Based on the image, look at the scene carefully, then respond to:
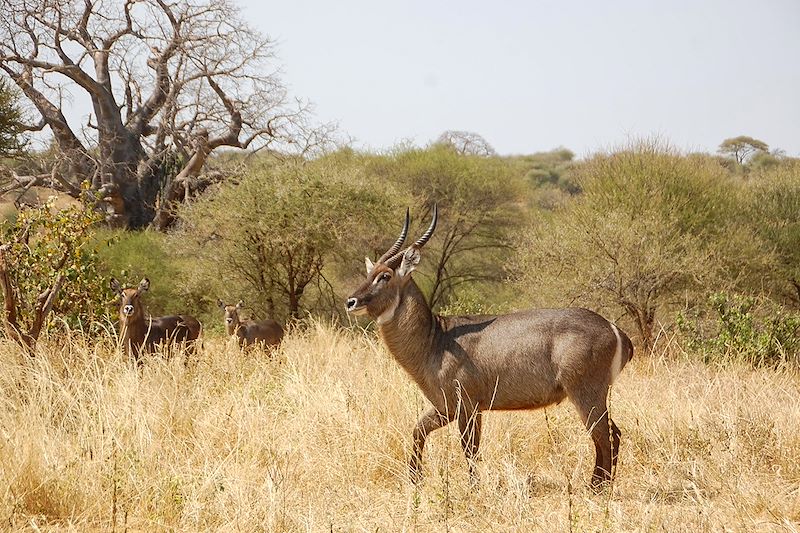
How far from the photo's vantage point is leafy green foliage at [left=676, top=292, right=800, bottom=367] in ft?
35.3

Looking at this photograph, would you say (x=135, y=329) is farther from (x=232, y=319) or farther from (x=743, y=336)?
(x=743, y=336)

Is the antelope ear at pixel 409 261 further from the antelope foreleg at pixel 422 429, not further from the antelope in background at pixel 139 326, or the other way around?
the antelope in background at pixel 139 326

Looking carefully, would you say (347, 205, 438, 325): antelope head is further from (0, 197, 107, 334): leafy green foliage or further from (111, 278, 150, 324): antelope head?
(111, 278, 150, 324): antelope head

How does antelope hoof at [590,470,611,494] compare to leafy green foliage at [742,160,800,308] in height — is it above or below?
below

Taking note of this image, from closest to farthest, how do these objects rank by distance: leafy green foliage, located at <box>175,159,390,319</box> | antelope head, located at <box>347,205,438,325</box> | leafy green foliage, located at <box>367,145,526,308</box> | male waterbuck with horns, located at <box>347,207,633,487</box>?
1. male waterbuck with horns, located at <box>347,207,633,487</box>
2. antelope head, located at <box>347,205,438,325</box>
3. leafy green foliage, located at <box>175,159,390,319</box>
4. leafy green foliage, located at <box>367,145,526,308</box>

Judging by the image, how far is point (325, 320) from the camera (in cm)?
1412

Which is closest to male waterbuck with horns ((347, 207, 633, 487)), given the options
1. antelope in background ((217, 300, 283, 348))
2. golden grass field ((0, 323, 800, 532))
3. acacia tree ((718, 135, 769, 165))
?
golden grass field ((0, 323, 800, 532))

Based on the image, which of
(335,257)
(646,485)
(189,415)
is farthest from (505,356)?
(335,257)

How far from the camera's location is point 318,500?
535 cm

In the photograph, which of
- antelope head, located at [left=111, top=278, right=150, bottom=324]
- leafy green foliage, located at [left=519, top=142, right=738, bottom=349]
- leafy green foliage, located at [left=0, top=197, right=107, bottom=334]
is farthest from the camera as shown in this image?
leafy green foliage, located at [left=519, top=142, right=738, bottom=349]

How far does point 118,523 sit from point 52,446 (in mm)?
869

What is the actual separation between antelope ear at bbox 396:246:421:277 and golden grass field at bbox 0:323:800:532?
1.19 metres

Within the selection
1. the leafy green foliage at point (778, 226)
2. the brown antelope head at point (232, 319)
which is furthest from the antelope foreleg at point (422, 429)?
the leafy green foliage at point (778, 226)

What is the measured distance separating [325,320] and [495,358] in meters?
8.30
